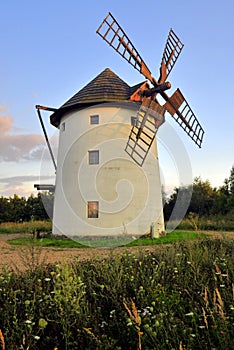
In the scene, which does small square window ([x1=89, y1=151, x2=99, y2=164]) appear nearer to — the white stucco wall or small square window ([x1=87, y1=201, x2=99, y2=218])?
the white stucco wall

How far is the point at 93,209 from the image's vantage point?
14961 millimetres

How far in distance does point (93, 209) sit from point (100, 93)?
5.34 metres

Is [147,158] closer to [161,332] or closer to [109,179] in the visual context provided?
[109,179]

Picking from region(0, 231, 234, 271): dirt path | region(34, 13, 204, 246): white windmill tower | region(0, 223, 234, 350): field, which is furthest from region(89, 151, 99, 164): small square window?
region(0, 223, 234, 350): field

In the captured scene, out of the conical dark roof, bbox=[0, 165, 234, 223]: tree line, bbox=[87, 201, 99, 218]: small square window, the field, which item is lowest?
the field

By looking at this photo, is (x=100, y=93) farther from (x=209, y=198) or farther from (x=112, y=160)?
(x=209, y=198)

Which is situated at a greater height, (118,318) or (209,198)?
(209,198)

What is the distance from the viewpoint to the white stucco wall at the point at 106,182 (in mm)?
14820

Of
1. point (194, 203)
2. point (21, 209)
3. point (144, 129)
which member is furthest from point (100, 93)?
point (21, 209)

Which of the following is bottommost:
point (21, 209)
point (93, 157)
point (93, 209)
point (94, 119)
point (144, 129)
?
point (93, 209)

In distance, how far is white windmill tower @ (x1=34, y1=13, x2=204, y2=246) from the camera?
1479cm

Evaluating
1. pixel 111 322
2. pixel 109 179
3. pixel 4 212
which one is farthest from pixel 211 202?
pixel 111 322

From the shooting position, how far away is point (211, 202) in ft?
124

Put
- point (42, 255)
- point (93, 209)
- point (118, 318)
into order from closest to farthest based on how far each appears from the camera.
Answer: point (118, 318)
point (42, 255)
point (93, 209)
